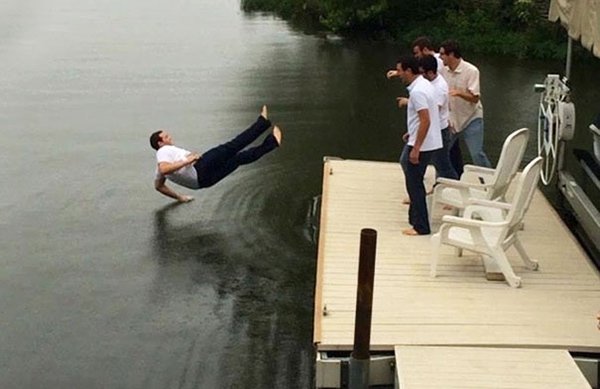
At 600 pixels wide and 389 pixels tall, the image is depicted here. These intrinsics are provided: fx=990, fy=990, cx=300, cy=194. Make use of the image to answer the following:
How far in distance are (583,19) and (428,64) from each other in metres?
1.17

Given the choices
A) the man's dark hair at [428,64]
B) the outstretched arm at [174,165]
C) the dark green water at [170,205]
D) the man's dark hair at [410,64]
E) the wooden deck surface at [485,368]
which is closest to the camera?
the wooden deck surface at [485,368]

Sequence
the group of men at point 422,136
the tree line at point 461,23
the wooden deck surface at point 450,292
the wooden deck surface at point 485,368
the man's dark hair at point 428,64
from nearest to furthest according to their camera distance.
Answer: the wooden deck surface at point 485,368 < the wooden deck surface at point 450,292 < the group of men at point 422,136 < the man's dark hair at point 428,64 < the tree line at point 461,23

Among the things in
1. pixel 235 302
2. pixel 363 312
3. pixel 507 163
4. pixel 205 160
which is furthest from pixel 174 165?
pixel 363 312

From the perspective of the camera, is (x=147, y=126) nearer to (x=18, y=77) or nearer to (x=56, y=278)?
(x=18, y=77)

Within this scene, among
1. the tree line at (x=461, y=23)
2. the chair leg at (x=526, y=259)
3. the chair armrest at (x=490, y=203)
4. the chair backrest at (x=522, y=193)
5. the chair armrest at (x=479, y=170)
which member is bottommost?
the tree line at (x=461, y=23)

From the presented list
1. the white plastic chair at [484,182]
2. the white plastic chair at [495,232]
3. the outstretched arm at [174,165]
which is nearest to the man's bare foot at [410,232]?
the white plastic chair at [484,182]

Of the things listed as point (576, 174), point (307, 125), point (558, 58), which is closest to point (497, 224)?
point (576, 174)

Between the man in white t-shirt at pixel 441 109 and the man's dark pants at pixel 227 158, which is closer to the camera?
the man in white t-shirt at pixel 441 109

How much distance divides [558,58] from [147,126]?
10.7 m

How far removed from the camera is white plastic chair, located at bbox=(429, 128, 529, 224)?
7473 millimetres

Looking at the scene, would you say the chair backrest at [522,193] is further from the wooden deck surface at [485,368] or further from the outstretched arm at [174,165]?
the outstretched arm at [174,165]

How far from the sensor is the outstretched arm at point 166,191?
9391mm

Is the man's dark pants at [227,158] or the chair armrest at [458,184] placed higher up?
the chair armrest at [458,184]

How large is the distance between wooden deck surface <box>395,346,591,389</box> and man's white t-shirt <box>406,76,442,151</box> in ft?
7.41
